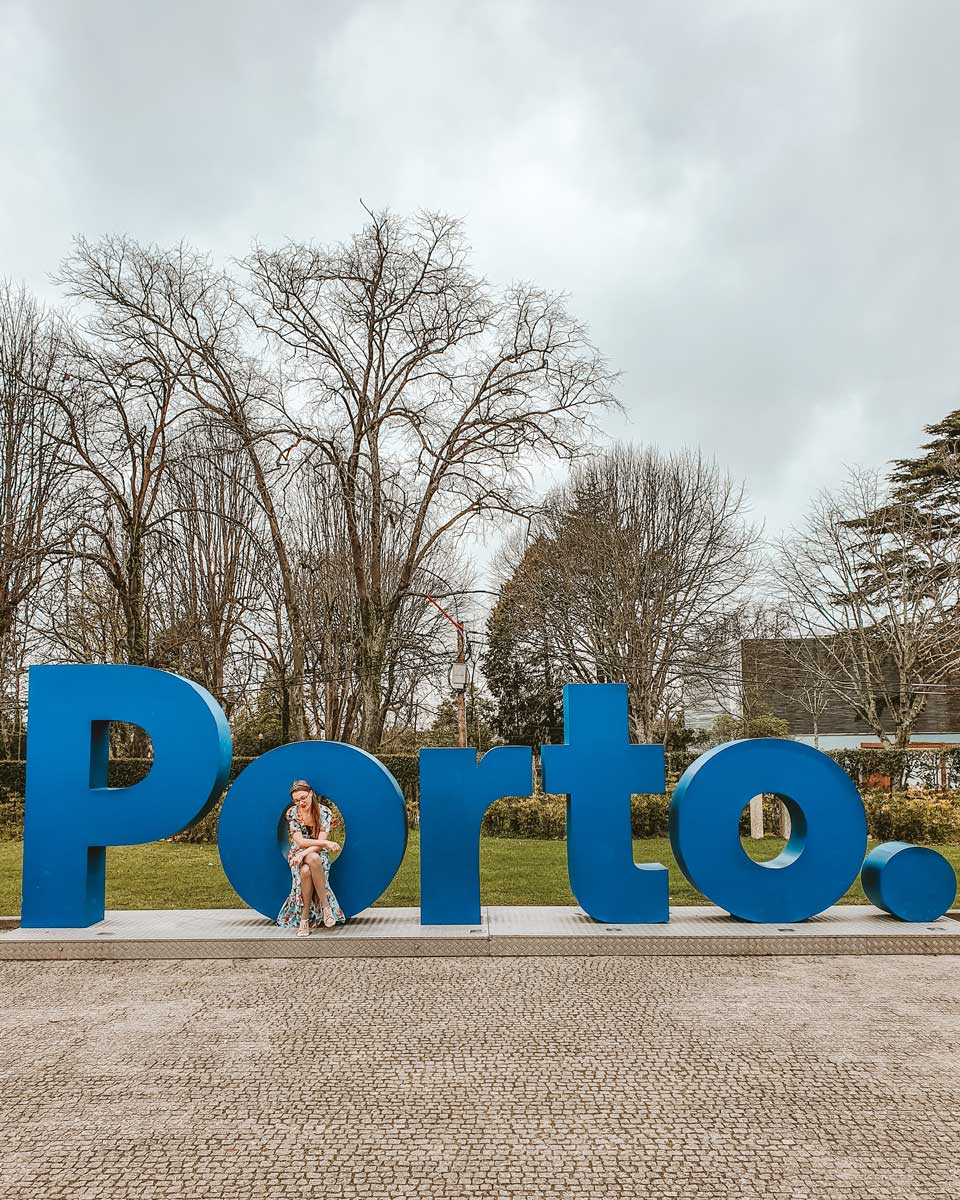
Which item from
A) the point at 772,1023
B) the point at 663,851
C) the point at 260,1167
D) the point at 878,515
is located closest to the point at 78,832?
the point at 260,1167

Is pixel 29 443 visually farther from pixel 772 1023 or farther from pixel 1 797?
pixel 772 1023

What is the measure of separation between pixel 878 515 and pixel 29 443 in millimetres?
21324

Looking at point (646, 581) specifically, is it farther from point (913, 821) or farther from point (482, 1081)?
point (482, 1081)

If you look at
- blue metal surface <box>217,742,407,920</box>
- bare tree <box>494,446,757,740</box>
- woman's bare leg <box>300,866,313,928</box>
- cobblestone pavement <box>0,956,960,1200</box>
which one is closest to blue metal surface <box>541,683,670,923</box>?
cobblestone pavement <box>0,956,960,1200</box>

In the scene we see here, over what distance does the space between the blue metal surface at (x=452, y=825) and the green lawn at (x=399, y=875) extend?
1.65 meters

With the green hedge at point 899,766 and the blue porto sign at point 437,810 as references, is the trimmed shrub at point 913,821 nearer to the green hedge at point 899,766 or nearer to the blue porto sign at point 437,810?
the green hedge at point 899,766

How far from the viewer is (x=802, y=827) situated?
8.04m

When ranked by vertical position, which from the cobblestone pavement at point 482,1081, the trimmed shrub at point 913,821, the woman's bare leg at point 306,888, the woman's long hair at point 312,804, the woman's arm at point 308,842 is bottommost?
the cobblestone pavement at point 482,1081

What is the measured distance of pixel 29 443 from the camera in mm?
19406

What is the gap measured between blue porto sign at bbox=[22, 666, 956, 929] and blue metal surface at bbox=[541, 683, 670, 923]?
1 cm

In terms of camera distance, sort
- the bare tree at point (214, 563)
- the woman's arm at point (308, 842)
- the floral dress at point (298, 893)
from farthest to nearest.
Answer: the bare tree at point (214, 563), the floral dress at point (298, 893), the woman's arm at point (308, 842)

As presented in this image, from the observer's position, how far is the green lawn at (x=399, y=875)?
9.71 meters

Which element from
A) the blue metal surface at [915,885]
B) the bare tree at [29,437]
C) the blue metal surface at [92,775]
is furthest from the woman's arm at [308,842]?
the bare tree at [29,437]

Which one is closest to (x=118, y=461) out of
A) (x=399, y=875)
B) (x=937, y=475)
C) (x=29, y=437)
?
(x=29, y=437)
